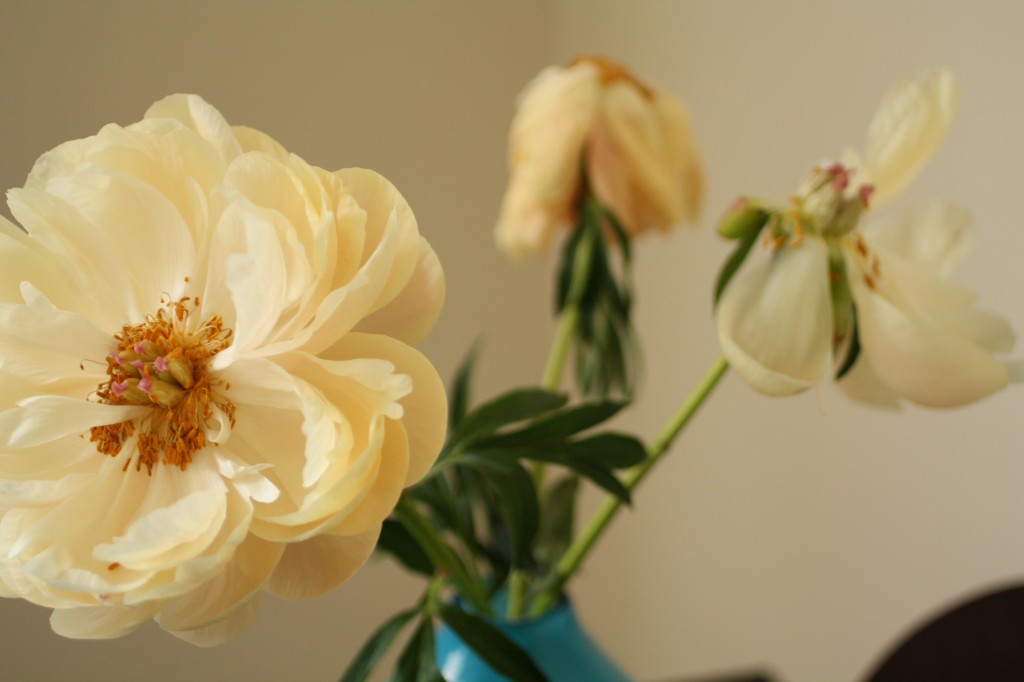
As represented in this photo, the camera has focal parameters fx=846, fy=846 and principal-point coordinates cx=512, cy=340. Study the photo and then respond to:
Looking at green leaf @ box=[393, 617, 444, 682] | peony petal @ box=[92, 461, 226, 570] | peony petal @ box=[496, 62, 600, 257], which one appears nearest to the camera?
peony petal @ box=[92, 461, 226, 570]

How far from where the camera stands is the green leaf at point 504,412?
0.40 meters

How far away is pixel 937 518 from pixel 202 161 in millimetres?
874

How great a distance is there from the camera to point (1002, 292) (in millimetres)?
818

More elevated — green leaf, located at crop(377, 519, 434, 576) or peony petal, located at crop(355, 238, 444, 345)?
peony petal, located at crop(355, 238, 444, 345)

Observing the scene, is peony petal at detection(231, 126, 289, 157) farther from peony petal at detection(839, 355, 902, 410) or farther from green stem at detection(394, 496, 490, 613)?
peony petal at detection(839, 355, 902, 410)

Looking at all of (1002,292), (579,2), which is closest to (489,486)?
(1002,292)

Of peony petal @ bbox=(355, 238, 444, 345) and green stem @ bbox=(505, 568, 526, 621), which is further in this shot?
green stem @ bbox=(505, 568, 526, 621)

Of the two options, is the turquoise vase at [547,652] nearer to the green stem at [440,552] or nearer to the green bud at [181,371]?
the green stem at [440,552]

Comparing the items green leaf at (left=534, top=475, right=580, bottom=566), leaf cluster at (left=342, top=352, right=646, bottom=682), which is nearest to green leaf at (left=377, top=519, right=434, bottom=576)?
leaf cluster at (left=342, top=352, right=646, bottom=682)

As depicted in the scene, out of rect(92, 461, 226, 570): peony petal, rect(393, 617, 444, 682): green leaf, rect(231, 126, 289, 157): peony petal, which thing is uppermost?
rect(231, 126, 289, 157): peony petal

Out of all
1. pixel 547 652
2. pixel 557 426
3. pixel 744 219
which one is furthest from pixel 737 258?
pixel 547 652

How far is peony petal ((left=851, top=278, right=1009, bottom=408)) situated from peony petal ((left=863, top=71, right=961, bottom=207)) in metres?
0.08

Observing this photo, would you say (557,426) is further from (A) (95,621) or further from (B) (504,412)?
(A) (95,621)

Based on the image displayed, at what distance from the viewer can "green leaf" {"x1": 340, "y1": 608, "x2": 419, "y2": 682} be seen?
0.37 meters
